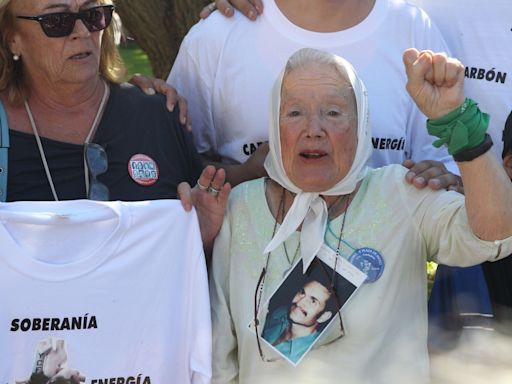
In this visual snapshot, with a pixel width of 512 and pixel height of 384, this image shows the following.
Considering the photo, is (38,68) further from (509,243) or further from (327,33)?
(509,243)

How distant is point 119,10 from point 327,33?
1541mm

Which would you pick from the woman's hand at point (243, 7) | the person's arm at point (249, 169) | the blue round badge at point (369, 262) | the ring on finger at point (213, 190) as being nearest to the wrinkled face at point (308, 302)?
the blue round badge at point (369, 262)

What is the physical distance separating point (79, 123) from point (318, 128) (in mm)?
804

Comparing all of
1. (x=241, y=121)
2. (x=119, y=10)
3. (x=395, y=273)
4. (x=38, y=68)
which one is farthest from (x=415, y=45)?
(x=119, y=10)

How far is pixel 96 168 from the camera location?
10.5 feet

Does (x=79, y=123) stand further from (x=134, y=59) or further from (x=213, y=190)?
(x=134, y=59)

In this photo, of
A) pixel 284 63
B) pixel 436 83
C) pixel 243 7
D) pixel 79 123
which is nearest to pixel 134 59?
pixel 243 7

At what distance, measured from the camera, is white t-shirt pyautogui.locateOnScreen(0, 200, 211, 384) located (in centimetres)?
293

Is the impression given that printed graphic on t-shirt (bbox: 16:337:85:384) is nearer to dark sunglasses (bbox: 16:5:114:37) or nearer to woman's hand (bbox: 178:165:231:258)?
woman's hand (bbox: 178:165:231:258)

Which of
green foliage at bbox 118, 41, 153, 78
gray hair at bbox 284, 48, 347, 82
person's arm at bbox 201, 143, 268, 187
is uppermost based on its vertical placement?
gray hair at bbox 284, 48, 347, 82

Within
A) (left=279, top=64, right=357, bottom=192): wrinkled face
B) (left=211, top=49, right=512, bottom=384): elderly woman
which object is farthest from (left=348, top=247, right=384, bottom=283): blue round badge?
(left=279, top=64, right=357, bottom=192): wrinkled face

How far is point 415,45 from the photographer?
3506mm

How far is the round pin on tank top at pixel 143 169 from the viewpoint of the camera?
326cm

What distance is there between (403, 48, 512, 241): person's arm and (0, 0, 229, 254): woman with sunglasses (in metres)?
0.68
